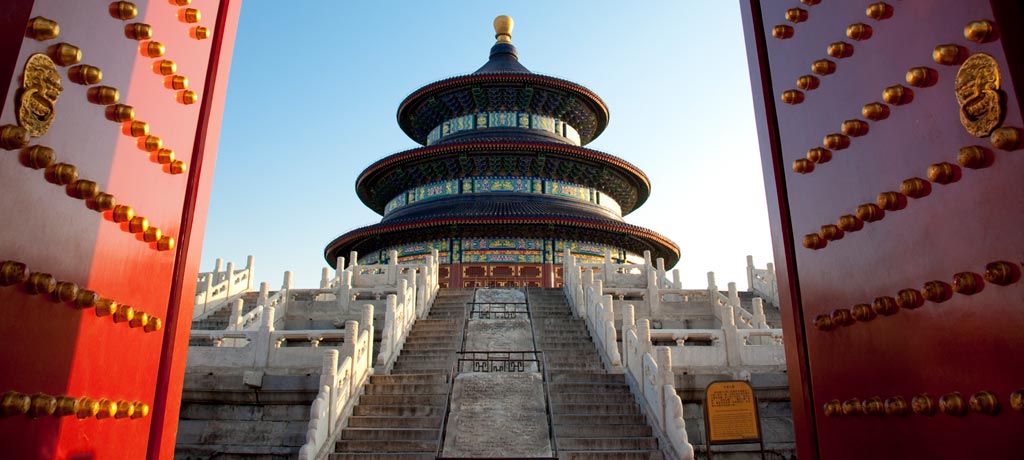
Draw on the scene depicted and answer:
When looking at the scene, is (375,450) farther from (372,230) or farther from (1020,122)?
(372,230)

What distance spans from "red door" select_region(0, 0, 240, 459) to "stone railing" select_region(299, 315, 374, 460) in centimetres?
538

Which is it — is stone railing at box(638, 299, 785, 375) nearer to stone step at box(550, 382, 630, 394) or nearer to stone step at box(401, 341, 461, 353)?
stone step at box(550, 382, 630, 394)

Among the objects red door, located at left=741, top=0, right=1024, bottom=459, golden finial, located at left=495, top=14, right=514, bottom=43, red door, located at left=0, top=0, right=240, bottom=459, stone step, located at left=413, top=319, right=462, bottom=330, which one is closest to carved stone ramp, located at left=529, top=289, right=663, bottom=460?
stone step, located at left=413, top=319, right=462, bottom=330

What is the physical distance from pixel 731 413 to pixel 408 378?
5.17 meters

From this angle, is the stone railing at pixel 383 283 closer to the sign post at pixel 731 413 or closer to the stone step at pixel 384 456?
the stone step at pixel 384 456

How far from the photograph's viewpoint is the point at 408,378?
1062 cm

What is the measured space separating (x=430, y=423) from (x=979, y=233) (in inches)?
317

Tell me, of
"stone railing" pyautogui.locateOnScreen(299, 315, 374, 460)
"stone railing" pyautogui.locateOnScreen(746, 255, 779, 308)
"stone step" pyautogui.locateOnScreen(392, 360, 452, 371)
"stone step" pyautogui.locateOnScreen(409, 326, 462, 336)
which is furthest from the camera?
"stone railing" pyautogui.locateOnScreen(746, 255, 779, 308)

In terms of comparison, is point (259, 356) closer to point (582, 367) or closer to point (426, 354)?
point (426, 354)

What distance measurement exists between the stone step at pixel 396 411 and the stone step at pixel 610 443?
1.88 metres

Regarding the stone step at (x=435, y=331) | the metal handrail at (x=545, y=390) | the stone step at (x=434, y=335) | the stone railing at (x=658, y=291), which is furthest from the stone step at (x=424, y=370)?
the stone railing at (x=658, y=291)

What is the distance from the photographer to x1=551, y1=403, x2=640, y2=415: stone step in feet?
31.3

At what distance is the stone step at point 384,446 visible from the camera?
8.58 m

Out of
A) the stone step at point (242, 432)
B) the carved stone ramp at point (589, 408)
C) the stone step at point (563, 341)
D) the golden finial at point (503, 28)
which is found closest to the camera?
the carved stone ramp at point (589, 408)
